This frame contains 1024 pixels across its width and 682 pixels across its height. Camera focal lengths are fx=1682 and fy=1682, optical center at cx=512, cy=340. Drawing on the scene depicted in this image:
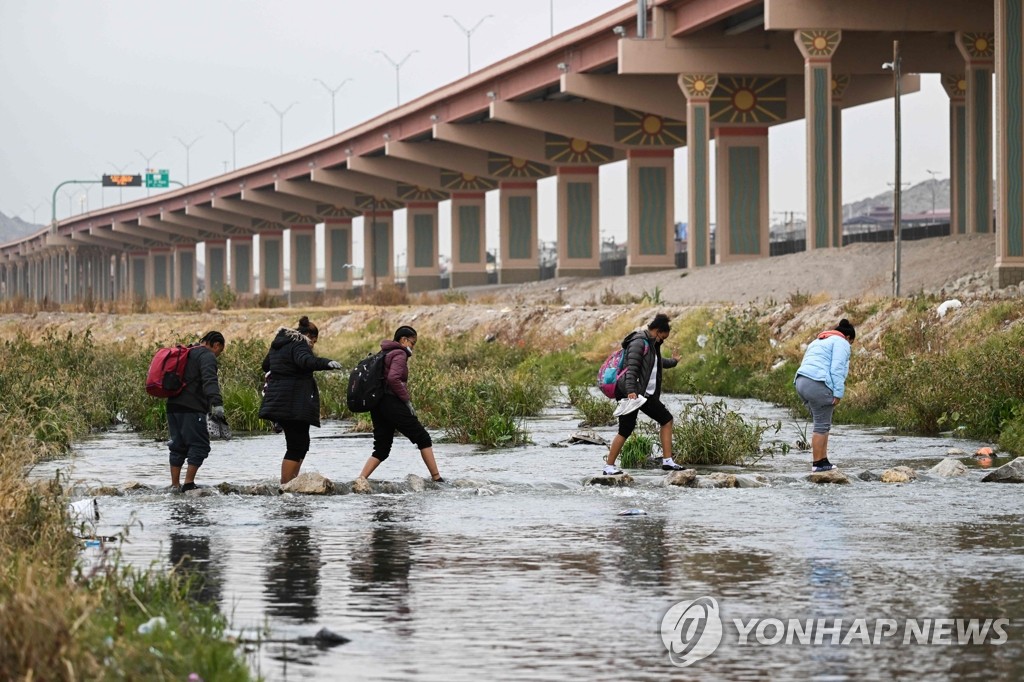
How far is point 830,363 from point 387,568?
6996mm

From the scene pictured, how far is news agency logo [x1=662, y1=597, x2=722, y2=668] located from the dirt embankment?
2637 centimetres

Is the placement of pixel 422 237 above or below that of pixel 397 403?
above

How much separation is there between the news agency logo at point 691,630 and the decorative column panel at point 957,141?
46.7 metres

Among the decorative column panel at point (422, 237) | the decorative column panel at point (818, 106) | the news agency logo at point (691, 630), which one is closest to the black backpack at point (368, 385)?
the news agency logo at point (691, 630)

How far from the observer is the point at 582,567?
445 inches

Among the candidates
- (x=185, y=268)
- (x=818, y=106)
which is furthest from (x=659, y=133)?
(x=185, y=268)

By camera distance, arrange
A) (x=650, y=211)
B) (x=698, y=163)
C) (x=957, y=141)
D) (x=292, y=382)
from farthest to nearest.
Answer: (x=650, y=211)
(x=957, y=141)
(x=698, y=163)
(x=292, y=382)

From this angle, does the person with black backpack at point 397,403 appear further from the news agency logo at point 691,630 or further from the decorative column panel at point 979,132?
the decorative column panel at point 979,132

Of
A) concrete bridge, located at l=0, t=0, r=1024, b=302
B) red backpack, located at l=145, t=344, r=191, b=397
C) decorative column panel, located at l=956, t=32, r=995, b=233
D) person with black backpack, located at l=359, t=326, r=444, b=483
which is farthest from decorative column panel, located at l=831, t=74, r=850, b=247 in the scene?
red backpack, located at l=145, t=344, r=191, b=397

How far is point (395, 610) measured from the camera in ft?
31.9

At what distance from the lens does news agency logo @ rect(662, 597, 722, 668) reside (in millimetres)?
8398

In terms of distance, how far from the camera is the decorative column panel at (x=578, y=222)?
75750 millimetres

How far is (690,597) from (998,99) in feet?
102

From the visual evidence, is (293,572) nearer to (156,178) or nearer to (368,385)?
(368,385)
